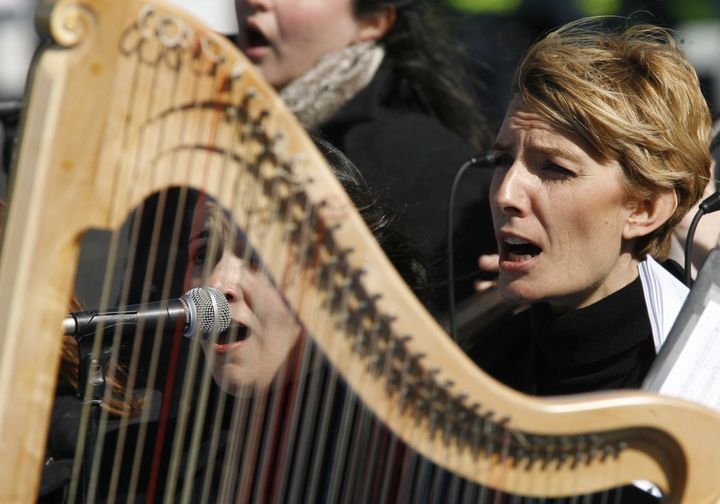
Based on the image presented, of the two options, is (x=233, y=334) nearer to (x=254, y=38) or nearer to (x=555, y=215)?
(x=555, y=215)

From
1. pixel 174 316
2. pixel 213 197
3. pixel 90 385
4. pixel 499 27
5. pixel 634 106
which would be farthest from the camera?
pixel 499 27

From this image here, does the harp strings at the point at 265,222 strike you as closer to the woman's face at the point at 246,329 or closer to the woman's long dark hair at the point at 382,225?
the woman's face at the point at 246,329

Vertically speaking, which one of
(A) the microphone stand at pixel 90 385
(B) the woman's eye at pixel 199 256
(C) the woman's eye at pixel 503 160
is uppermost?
(C) the woman's eye at pixel 503 160

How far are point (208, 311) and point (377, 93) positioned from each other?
1.62 m

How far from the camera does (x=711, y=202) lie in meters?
2.26

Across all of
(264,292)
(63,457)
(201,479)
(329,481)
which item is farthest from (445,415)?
(63,457)

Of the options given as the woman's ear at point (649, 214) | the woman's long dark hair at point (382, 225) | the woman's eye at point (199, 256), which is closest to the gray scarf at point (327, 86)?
the woman's long dark hair at point (382, 225)

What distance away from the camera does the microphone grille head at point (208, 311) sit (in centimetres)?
191

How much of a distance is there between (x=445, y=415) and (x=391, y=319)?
0.17 meters

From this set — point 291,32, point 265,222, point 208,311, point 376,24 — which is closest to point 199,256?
point 208,311

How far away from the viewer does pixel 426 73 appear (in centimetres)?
355

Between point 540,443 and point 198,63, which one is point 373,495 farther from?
point 198,63

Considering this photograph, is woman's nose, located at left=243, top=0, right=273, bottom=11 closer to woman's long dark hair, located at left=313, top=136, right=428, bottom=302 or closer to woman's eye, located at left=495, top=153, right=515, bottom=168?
woman's long dark hair, located at left=313, top=136, right=428, bottom=302

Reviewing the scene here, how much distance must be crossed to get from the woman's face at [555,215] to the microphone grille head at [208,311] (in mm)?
561
